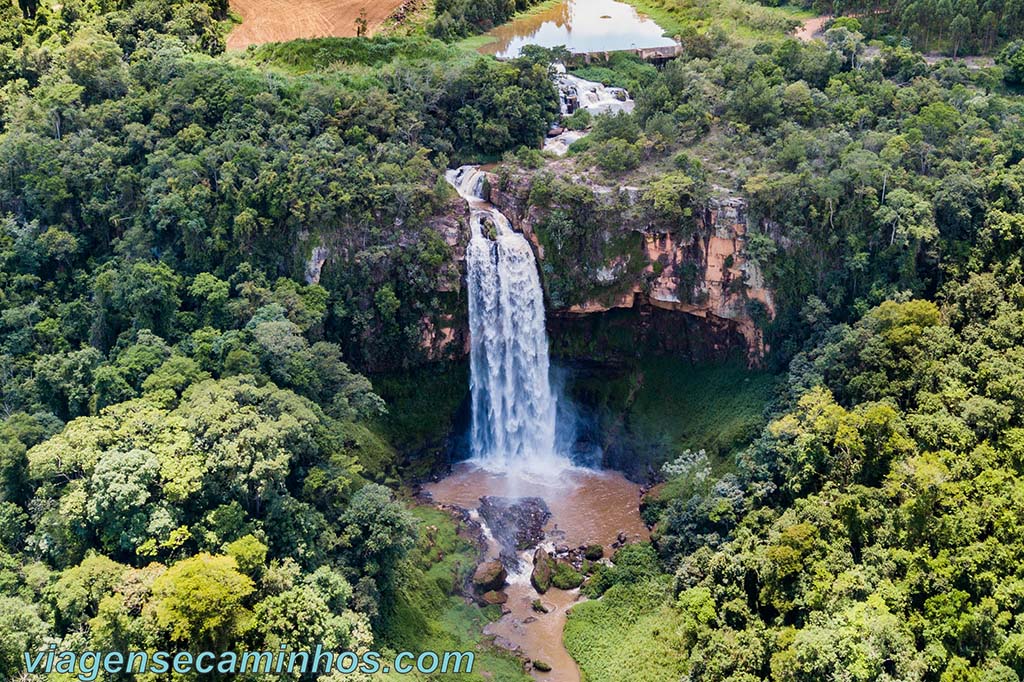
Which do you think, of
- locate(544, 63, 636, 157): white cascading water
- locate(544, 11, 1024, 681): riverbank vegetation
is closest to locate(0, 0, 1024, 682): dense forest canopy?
locate(544, 11, 1024, 681): riverbank vegetation

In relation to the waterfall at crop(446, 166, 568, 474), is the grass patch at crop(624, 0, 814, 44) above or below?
above

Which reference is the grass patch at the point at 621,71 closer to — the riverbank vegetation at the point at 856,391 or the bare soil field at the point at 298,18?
the riverbank vegetation at the point at 856,391

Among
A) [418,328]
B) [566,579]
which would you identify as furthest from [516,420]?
[566,579]

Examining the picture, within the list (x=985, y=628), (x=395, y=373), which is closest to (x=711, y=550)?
(x=985, y=628)

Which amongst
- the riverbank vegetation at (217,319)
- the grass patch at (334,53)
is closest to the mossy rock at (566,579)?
the riverbank vegetation at (217,319)

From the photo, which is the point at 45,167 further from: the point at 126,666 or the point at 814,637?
the point at 814,637

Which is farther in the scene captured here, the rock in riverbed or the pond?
the pond

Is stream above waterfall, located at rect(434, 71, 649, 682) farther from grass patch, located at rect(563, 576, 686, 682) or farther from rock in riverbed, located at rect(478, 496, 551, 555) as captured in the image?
grass patch, located at rect(563, 576, 686, 682)
